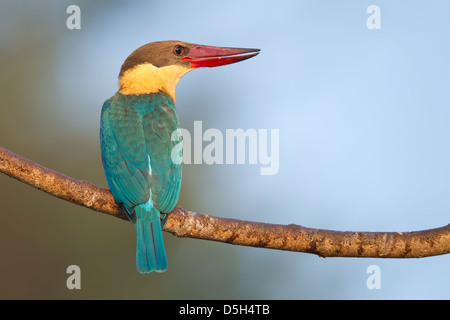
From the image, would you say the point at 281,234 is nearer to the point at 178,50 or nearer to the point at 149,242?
the point at 149,242

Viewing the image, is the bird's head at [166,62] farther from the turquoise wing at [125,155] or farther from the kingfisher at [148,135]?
the turquoise wing at [125,155]

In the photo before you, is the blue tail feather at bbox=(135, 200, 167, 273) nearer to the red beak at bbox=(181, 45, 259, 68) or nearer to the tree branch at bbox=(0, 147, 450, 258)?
the tree branch at bbox=(0, 147, 450, 258)

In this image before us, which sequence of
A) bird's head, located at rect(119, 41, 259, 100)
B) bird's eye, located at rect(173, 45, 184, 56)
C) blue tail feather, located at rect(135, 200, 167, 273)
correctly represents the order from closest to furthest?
blue tail feather, located at rect(135, 200, 167, 273) → bird's head, located at rect(119, 41, 259, 100) → bird's eye, located at rect(173, 45, 184, 56)

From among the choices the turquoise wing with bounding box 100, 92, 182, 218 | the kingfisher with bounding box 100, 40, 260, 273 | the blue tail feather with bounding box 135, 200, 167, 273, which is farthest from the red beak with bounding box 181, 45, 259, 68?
the blue tail feather with bounding box 135, 200, 167, 273

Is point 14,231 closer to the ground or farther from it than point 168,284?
farther from it

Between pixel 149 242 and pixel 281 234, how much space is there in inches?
28.0

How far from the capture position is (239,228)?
3.22 meters

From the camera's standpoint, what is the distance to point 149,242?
332 centimetres

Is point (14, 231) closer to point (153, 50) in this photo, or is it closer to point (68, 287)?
point (68, 287)

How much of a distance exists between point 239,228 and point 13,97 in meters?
5.03

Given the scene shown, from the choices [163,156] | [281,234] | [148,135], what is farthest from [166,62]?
[281,234]

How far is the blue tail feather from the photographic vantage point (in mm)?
3309

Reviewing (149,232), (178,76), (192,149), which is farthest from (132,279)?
(149,232)

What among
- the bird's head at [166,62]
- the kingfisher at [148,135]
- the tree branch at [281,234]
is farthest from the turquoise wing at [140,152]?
the bird's head at [166,62]
